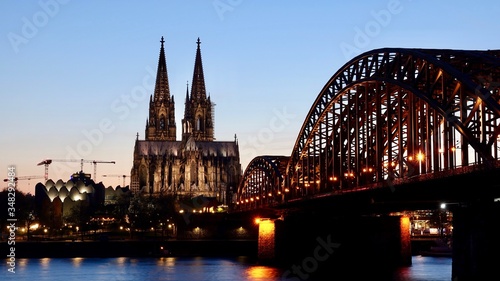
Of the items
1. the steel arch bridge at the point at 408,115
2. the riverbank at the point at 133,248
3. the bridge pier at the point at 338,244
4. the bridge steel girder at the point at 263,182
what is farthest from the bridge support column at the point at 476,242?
the riverbank at the point at 133,248

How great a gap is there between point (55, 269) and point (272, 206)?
2689 centimetres

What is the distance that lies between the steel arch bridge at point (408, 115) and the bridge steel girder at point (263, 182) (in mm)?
15253

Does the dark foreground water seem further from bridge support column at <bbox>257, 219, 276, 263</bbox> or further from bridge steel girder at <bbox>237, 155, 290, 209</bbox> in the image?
bridge steel girder at <bbox>237, 155, 290, 209</bbox>

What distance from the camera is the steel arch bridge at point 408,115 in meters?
55.7

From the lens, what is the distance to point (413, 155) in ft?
216

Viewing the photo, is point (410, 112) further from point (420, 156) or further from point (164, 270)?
point (164, 270)

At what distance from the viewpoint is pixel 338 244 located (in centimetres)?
10162

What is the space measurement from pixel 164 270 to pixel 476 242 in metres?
59.8

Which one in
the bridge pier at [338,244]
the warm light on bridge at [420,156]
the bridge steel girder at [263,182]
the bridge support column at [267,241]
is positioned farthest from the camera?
the bridge steel girder at [263,182]

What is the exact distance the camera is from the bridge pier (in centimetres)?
9738

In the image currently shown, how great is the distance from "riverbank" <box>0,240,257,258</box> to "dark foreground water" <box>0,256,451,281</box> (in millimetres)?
5911

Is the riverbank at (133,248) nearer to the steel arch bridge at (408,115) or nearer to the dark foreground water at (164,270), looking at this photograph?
the dark foreground water at (164,270)

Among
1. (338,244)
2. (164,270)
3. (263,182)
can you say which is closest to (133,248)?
(263,182)

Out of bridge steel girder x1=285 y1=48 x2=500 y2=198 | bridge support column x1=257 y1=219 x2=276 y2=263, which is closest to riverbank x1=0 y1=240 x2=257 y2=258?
bridge support column x1=257 y1=219 x2=276 y2=263
